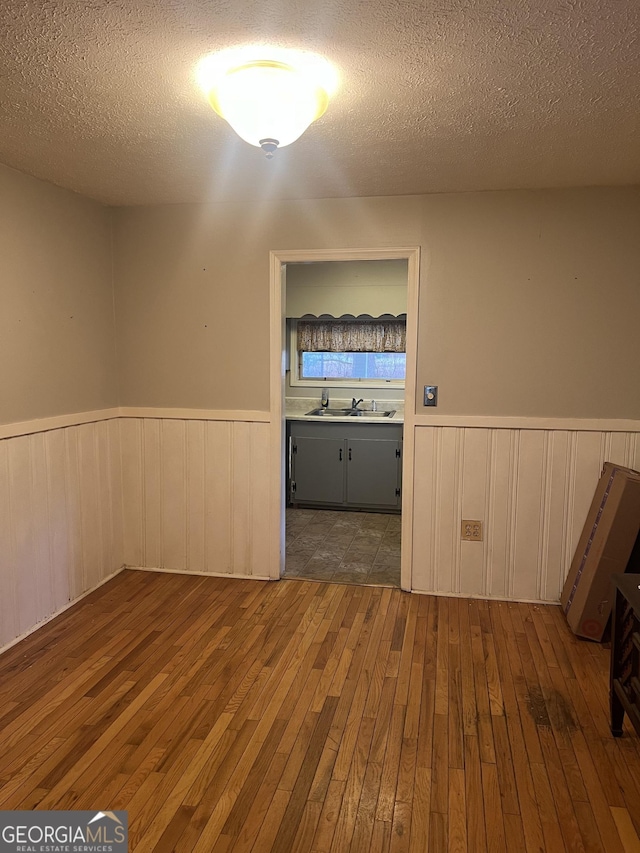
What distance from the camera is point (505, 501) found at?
11.5ft

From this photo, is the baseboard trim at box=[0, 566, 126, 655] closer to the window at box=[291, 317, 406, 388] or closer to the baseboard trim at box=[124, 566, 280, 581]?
the baseboard trim at box=[124, 566, 280, 581]

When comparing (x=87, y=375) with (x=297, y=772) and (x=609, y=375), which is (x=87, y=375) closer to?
(x=297, y=772)

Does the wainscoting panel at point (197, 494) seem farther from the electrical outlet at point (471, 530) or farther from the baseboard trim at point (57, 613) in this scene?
→ the electrical outlet at point (471, 530)

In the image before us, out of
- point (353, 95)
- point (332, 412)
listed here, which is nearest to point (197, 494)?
point (332, 412)

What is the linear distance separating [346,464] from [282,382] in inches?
71.5

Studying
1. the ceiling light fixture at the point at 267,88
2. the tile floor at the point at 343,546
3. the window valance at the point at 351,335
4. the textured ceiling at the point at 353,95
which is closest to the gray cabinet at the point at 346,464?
the tile floor at the point at 343,546

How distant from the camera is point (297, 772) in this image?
2.08 meters

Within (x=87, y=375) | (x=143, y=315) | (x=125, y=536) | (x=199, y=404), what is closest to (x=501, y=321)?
(x=199, y=404)

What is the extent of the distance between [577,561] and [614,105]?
228 centimetres

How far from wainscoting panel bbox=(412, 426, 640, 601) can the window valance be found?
7.76 ft

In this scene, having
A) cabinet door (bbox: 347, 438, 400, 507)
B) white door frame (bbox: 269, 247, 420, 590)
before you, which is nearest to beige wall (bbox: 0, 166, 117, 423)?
white door frame (bbox: 269, 247, 420, 590)

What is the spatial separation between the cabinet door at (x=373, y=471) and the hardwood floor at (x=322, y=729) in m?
1.91

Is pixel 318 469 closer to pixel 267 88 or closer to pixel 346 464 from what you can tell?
pixel 346 464

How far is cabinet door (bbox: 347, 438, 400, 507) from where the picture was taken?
5.27 metres
